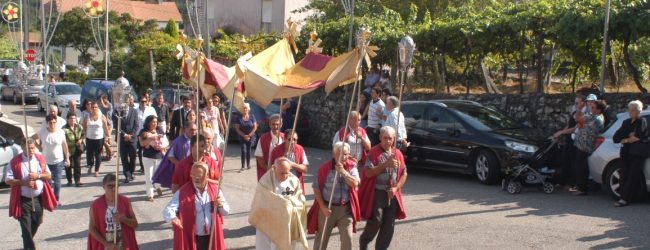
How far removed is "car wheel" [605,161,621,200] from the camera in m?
11.4

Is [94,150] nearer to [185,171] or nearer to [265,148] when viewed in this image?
[265,148]

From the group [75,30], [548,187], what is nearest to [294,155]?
[548,187]

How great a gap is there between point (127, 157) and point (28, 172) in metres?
5.47

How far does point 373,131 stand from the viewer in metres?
14.7

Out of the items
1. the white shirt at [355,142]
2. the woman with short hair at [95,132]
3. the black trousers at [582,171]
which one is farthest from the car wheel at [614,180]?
the woman with short hair at [95,132]

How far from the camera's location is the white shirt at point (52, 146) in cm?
1238

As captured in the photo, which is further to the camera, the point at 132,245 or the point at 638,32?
the point at 638,32

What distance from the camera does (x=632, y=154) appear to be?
1100 centimetres

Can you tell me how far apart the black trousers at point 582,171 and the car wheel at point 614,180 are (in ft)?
1.47

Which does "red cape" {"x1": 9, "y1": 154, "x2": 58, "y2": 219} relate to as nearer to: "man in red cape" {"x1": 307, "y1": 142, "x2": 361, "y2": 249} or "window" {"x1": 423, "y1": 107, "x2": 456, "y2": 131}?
"man in red cape" {"x1": 307, "y1": 142, "x2": 361, "y2": 249}

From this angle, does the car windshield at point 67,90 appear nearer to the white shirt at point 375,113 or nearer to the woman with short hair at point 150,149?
the woman with short hair at point 150,149

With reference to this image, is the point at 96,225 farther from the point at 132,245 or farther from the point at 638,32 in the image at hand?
the point at 638,32

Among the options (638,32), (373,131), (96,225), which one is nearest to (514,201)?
(373,131)

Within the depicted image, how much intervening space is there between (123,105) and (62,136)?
5275 mm
